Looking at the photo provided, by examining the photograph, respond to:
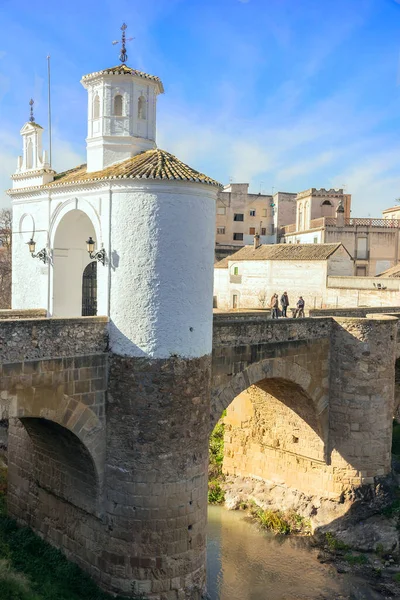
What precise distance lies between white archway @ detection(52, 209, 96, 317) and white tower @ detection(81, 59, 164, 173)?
4.37 feet

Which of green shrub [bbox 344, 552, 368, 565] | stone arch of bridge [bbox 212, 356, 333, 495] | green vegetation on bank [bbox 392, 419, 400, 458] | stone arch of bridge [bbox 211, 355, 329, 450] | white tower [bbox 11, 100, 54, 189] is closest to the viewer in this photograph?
stone arch of bridge [bbox 211, 355, 329, 450]

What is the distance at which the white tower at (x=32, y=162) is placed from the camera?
14.0 meters

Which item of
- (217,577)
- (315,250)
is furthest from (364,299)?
(217,577)

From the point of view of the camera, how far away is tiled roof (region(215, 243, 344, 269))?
31.4 m

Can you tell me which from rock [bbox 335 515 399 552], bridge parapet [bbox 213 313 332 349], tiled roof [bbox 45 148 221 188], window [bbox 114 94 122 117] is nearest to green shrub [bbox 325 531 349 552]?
rock [bbox 335 515 399 552]

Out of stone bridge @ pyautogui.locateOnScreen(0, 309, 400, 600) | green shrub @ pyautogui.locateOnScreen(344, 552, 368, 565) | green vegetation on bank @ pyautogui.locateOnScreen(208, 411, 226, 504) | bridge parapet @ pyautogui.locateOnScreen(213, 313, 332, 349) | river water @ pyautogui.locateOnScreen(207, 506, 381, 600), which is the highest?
bridge parapet @ pyautogui.locateOnScreen(213, 313, 332, 349)

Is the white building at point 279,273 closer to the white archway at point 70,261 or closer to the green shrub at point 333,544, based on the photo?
the green shrub at point 333,544

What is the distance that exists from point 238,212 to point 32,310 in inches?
A: 1486

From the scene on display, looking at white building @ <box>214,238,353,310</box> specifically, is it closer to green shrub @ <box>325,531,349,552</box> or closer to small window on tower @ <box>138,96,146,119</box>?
green shrub @ <box>325,531,349,552</box>

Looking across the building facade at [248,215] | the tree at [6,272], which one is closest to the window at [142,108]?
the tree at [6,272]

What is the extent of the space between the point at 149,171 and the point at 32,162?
14.6 feet

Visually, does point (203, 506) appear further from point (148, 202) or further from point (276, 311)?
point (276, 311)

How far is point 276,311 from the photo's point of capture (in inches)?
746

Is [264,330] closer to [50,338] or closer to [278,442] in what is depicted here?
[278,442]
